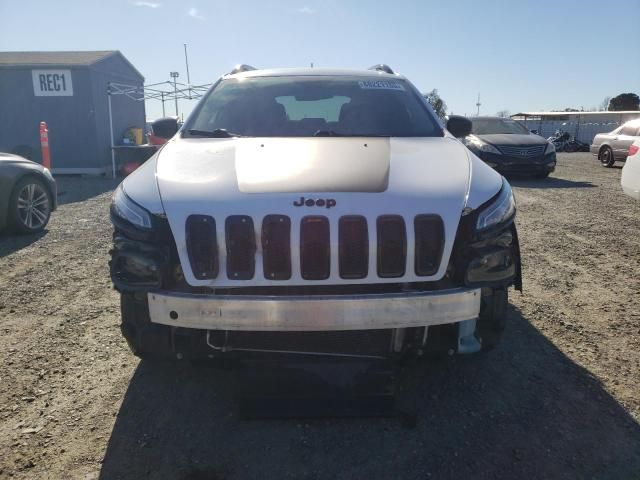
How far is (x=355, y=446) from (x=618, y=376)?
5.57 feet

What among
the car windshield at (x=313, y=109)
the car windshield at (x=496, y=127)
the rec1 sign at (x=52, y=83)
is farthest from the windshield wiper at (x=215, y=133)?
the rec1 sign at (x=52, y=83)

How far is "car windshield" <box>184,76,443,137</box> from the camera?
330 centimetres

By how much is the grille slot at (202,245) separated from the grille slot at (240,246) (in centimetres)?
6

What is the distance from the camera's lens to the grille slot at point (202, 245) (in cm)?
214

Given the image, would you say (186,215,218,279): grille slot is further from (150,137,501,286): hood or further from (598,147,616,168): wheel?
(598,147,616,168): wheel

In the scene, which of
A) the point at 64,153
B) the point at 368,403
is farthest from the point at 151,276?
the point at 64,153

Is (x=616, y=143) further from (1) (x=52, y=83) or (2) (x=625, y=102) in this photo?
(2) (x=625, y=102)

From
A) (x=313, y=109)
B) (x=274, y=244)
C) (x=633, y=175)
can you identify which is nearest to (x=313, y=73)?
(x=313, y=109)

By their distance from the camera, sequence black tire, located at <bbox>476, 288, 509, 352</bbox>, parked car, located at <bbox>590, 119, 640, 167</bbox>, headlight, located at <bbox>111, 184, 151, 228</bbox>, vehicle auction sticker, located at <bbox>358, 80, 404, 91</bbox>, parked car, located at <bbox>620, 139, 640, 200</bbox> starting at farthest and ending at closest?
parked car, located at <bbox>590, 119, 640, 167</bbox> → parked car, located at <bbox>620, 139, 640, 200</bbox> → vehicle auction sticker, located at <bbox>358, 80, 404, 91</bbox> → black tire, located at <bbox>476, 288, 509, 352</bbox> → headlight, located at <bbox>111, 184, 151, 228</bbox>

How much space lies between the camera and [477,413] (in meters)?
2.52

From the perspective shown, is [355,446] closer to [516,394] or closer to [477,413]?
[477,413]

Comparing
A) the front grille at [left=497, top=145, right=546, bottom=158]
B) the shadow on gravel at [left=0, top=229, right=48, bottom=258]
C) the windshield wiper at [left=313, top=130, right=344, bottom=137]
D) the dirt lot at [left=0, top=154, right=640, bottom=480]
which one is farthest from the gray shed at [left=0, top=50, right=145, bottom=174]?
the windshield wiper at [left=313, top=130, right=344, bottom=137]

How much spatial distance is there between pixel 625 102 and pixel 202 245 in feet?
220

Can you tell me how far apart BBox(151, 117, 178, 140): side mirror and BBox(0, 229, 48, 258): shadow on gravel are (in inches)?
120
